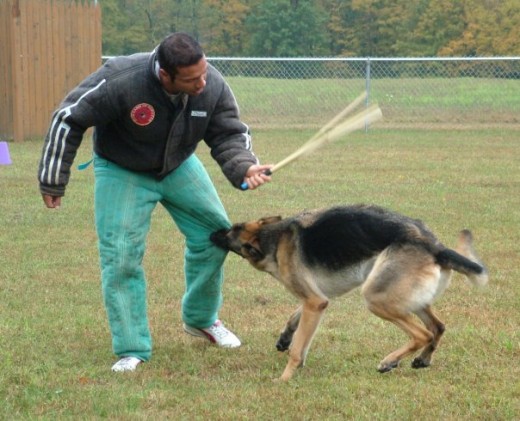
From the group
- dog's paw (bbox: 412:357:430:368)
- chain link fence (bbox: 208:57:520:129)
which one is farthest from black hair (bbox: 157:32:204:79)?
chain link fence (bbox: 208:57:520:129)

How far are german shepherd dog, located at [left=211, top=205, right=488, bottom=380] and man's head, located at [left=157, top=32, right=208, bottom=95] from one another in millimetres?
996

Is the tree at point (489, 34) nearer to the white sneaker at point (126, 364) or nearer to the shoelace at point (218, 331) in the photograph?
the shoelace at point (218, 331)

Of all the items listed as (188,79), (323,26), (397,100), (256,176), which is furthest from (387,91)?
(188,79)

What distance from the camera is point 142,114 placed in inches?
211

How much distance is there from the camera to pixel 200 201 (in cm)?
582

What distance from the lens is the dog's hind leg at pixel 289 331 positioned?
5.89 meters

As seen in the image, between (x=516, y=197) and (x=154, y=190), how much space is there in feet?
24.5

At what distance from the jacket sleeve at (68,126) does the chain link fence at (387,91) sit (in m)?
17.4

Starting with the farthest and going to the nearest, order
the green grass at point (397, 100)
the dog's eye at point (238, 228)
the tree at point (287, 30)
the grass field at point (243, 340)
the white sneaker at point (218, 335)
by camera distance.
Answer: the tree at point (287, 30)
the green grass at point (397, 100)
the white sneaker at point (218, 335)
the dog's eye at point (238, 228)
the grass field at point (243, 340)

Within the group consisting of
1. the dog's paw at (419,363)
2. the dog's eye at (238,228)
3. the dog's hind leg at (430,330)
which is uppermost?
the dog's eye at (238,228)

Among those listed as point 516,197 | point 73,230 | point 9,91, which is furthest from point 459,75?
point 73,230

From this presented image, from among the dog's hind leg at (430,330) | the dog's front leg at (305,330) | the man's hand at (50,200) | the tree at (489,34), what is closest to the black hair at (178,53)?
the man's hand at (50,200)

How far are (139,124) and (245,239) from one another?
91 centimetres

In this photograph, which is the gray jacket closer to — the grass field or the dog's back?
the dog's back
